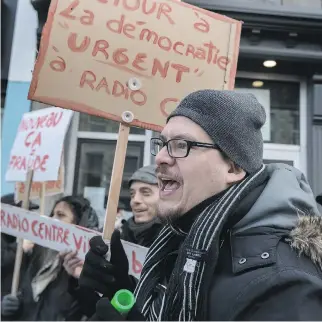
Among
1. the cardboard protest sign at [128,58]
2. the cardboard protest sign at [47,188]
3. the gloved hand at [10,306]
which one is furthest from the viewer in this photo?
the cardboard protest sign at [47,188]

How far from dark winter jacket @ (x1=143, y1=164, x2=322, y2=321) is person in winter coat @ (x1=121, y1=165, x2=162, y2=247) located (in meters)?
1.51

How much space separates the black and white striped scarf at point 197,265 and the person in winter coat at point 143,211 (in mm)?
1511

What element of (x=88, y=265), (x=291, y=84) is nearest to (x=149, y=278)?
(x=88, y=265)

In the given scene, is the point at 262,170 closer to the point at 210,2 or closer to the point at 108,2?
the point at 108,2

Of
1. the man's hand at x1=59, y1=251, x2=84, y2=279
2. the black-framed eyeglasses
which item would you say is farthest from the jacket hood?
the man's hand at x1=59, y1=251, x2=84, y2=279

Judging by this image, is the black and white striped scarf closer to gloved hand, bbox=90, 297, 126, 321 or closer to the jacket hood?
the jacket hood

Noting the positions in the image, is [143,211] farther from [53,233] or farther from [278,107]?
[278,107]

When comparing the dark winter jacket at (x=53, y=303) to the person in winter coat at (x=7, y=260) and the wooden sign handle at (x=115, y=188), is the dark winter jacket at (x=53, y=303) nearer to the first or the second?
the person in winter coat at (x=7, y=260)

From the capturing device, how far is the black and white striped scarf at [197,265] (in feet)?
4.24

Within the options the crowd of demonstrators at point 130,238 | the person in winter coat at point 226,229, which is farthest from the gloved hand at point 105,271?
the person in winter coat at point 226,229

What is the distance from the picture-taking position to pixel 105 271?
1.79 meters

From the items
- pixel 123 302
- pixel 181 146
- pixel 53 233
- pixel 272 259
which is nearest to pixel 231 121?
pixel 181 146

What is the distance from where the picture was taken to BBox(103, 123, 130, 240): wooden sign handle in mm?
2160

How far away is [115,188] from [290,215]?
1012 millimetres
